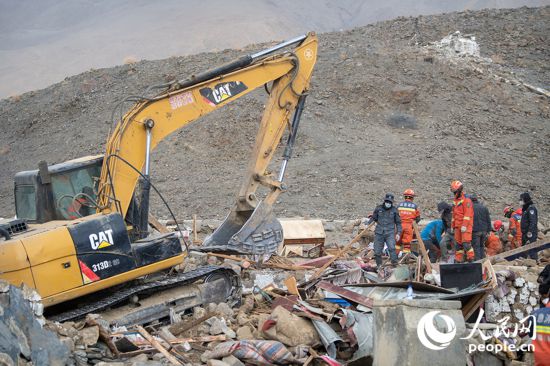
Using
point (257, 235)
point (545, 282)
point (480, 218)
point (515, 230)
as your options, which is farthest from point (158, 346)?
point (515, 230)

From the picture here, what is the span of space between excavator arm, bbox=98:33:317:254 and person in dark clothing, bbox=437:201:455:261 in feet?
11.2

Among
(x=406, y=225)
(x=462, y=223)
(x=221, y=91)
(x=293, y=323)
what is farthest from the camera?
(x=406, y=225)

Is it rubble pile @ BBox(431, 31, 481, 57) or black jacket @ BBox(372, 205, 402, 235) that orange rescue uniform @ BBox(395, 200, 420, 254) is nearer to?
black jacket @ BBox(372, 205, 402, 235)

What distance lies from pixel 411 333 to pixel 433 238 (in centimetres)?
728

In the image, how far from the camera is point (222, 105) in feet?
37.2

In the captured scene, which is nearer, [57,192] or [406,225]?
[57,192]

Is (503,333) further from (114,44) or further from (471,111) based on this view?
(114,44)

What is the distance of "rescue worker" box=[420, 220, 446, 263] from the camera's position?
13.9m

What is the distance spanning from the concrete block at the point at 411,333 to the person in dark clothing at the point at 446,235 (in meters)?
6.54

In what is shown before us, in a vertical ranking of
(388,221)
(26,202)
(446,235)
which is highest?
(26,202)

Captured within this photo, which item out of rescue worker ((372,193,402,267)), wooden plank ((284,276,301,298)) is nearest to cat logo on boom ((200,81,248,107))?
wooden plank ((284,276,301,298))

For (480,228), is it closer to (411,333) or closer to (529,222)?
(529,222)

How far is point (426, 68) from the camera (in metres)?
27.2

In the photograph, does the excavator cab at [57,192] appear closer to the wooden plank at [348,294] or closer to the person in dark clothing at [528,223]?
the wooden plank at [348,294]
